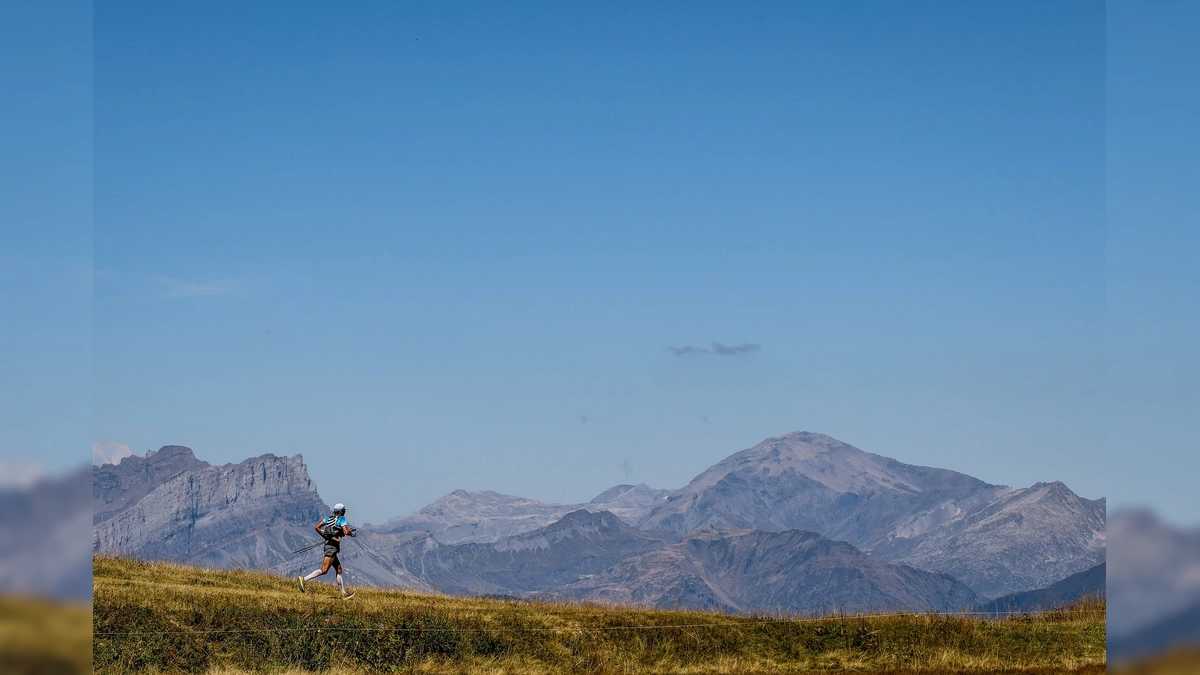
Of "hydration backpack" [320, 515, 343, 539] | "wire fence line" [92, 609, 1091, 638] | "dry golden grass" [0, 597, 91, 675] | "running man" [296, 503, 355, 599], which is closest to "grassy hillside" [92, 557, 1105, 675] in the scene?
"wire fence line" [92, 609, 1091, 638]

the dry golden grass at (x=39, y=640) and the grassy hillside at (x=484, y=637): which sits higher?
the dry golden grass at (x=39, y=640)

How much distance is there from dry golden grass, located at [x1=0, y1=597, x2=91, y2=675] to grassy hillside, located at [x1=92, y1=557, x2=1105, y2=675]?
37265 millimetres

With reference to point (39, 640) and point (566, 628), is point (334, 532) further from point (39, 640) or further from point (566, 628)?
point (39, 640)

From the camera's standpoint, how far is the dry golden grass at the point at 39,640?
21.7ft

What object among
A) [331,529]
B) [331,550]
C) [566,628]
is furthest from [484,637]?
[331,529]

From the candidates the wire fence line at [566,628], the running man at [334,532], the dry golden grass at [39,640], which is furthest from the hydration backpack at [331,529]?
the dry golden grass at [39,640]

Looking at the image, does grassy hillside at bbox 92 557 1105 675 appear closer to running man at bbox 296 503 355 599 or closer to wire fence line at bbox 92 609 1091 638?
wire fence line at bbox 92 609 1091 638

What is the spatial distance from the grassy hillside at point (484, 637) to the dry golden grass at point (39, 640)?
122 feet

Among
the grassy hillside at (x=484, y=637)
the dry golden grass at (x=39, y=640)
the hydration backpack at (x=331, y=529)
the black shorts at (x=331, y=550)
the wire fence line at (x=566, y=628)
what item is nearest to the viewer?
the dry golden grass at (x=39, y=640)

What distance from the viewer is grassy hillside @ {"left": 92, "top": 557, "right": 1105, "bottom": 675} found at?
43.8 meters

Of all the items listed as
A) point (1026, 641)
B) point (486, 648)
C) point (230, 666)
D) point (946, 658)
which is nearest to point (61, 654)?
point (230, 666)

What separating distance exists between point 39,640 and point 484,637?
41.7 meters

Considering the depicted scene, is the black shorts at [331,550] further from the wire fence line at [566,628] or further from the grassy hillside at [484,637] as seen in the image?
the wire fence line at [566,628]

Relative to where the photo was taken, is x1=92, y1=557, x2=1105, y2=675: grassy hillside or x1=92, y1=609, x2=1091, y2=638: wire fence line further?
x1=92, y1=609, x2=1091, y2=638: wire fence line
